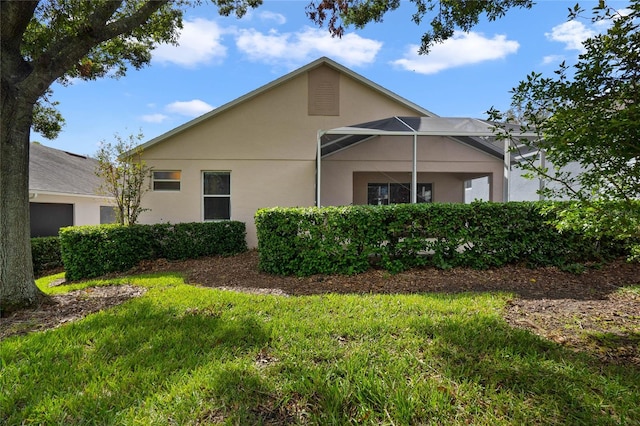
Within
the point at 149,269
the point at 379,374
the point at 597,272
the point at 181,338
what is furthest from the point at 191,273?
the point at 597,272

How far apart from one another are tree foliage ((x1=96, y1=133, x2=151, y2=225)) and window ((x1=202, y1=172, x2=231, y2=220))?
1.89m

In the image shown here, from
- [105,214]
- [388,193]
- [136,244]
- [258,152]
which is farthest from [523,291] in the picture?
[105,214]

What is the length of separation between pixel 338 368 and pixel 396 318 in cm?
133

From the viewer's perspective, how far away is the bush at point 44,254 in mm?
9344

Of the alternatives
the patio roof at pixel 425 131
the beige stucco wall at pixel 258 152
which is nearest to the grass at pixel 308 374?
the patio roof at pixel 425 131

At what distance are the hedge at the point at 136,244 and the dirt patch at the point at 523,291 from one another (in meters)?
1.49

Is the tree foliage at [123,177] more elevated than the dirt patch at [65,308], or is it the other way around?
the tree foliage at [123,177]

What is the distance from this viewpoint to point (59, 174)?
45.3 feet

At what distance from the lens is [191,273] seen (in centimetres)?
681

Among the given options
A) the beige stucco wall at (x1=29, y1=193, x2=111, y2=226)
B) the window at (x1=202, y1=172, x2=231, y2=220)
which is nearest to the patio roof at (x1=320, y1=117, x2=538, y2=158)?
the window at (x1=202, y1=172, x2=231, y2=220)

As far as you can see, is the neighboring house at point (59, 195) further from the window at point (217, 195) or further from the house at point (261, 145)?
the window at point (217, 195)

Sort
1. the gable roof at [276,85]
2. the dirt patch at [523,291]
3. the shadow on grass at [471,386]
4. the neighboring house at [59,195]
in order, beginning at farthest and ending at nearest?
the neighboring house at [59,195], the gable roof at [276,85], the dirt patch at [523,291], the shadow on grass at [471,386]

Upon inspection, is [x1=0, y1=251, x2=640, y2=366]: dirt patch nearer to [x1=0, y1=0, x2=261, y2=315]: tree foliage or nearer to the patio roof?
[x1=0, y1=0, x2=261, y2=315]: tree foliage

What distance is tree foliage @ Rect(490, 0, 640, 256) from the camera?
2.46 meters
